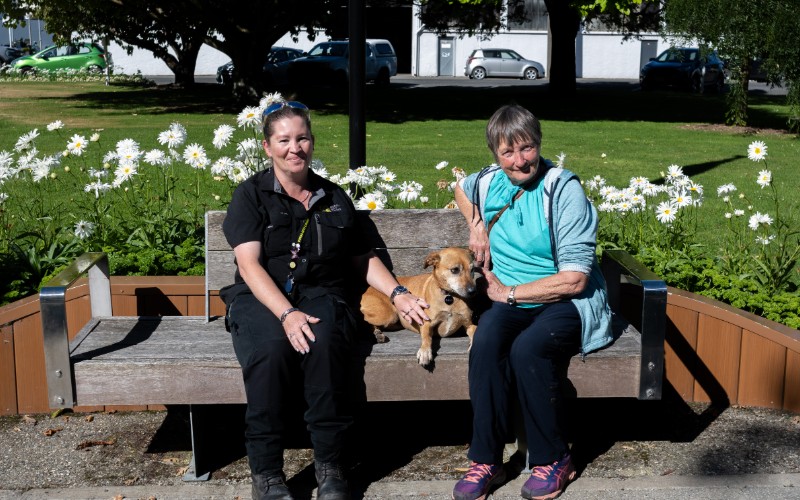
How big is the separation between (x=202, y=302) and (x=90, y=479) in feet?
3.71

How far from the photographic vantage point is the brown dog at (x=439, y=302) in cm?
416

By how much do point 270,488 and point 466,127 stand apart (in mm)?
15135

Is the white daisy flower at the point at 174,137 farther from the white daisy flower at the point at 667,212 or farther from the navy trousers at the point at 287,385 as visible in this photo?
the white daisy flower at the point at 667,212

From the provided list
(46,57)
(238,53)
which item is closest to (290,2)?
(238,53)

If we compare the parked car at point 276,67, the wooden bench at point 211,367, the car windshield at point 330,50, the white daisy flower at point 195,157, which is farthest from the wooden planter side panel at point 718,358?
the car windshield at point 330,50

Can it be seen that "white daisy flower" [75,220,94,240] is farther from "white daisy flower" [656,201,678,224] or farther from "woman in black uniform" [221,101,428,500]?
"white daisy flower" [656,201,678,224]

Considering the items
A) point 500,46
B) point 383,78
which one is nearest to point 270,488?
point 383,78

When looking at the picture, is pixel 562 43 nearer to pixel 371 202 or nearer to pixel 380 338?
pixel 371 202

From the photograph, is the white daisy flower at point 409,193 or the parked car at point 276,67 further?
the parked car at point 276,67

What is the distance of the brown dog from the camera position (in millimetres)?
4160

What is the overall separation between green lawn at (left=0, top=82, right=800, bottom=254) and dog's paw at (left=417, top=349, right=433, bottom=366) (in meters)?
3.81

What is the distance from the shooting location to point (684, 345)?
494 centimetres

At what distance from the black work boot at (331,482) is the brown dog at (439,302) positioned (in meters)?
0.57

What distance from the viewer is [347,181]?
5.45 metres
